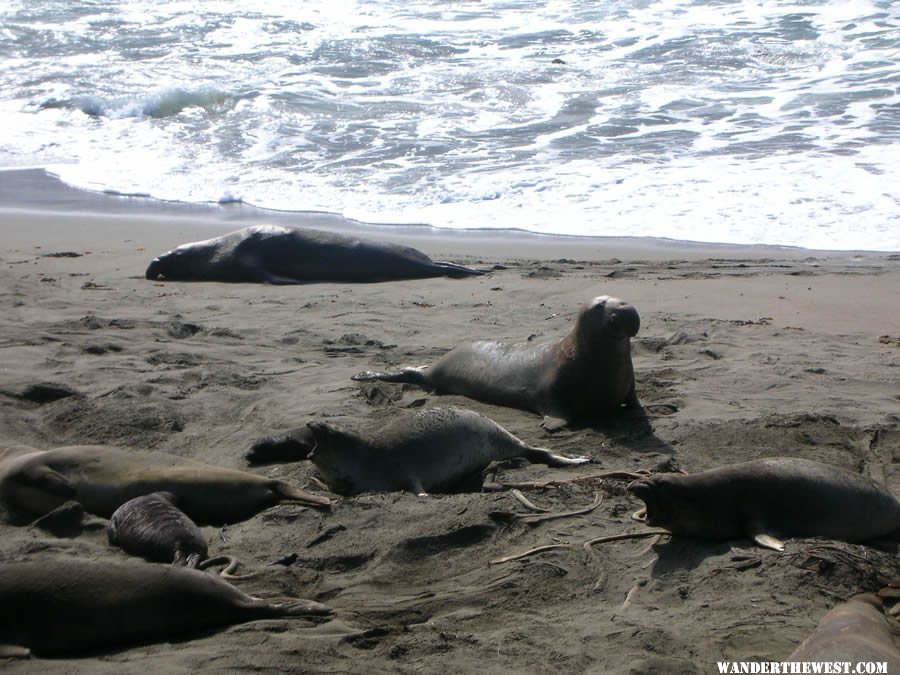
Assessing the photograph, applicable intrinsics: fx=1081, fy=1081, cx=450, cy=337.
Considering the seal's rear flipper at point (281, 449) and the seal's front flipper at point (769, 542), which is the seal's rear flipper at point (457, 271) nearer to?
the seal's rear flipper at point (281, 449)

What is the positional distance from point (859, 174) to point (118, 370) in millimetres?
7739

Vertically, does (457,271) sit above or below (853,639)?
above

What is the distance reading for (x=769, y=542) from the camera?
A: 10.9ft

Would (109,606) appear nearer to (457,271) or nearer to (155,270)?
(457,271)

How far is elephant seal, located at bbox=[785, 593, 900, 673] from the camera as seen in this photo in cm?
243

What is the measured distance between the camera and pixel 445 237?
10.2 metres

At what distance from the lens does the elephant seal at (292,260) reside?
8617 millimetres

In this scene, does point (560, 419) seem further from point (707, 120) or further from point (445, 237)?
point (707, 120)

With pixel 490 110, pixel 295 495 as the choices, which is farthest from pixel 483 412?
pixel 490 110

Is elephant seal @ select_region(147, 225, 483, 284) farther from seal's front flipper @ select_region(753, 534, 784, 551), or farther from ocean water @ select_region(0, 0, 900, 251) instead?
seal's front flipper @ select_region(753, 534, 784, 551)

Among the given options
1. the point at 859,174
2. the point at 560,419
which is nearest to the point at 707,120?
the point at 859,174

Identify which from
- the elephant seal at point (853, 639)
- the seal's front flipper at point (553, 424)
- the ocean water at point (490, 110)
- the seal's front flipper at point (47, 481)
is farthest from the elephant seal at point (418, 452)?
the ocean water at point (490, 110)

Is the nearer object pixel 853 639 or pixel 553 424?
pixel 853 639

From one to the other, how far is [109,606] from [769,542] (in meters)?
1.95
